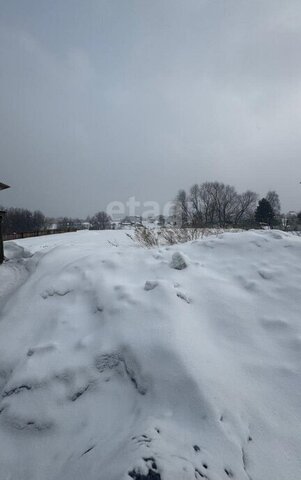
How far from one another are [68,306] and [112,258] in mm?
1175

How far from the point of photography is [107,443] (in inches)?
73.8

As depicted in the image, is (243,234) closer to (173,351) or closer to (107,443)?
(173,351)

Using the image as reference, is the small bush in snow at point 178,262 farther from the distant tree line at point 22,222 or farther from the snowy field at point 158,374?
the distant tree line at point 22,222

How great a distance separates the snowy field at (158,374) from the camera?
5.70ft

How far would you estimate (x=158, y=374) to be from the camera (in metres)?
2.24

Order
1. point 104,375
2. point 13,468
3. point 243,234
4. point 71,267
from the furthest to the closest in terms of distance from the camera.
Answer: point 243,234 → point 71,267 → point 104,375 → point 13,468

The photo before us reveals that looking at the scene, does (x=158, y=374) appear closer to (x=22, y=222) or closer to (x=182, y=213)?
(x=182, y=213)

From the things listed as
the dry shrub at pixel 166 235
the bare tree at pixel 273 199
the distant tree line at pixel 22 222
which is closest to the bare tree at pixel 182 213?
the dry shrub at pixel 166 235

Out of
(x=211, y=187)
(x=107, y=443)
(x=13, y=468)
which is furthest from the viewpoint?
(x=211, y=187)

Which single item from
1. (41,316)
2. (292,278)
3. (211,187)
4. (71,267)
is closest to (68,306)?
(41,316)

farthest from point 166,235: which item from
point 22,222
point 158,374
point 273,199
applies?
point 273,199

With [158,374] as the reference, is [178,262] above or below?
above

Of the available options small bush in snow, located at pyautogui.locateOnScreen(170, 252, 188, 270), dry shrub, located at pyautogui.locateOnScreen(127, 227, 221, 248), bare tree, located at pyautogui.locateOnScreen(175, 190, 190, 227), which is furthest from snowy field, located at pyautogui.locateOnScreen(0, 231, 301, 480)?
bare tree, located at pyautogui.locateOnScreen(175, 190, 190, 227)

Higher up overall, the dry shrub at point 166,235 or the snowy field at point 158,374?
the dry shrub at point 166,235
